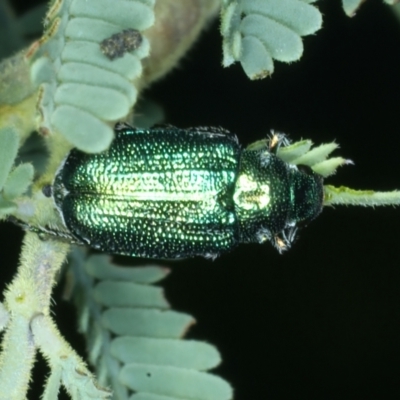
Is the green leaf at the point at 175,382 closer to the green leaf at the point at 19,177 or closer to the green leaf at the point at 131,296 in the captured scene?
the green leaf at the point at 131,296

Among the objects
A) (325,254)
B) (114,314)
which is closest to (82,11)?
(114,314)

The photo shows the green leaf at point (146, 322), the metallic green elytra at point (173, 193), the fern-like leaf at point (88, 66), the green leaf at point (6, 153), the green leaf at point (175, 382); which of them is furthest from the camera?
the green leaf at point (146, 322)

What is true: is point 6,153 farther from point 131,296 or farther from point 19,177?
point 131,296

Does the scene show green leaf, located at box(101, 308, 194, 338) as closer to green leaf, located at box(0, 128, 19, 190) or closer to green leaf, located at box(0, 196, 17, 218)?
green leaf, located at box(0, 196, 17, 218)

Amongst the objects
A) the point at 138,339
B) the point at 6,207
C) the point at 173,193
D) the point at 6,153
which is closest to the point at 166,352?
the point at 138,339

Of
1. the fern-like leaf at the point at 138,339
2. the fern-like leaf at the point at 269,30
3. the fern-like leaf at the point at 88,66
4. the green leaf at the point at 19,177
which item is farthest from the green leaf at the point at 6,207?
the fern-like leaf at the point at 138,339

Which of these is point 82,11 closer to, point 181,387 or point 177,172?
point 177,172
